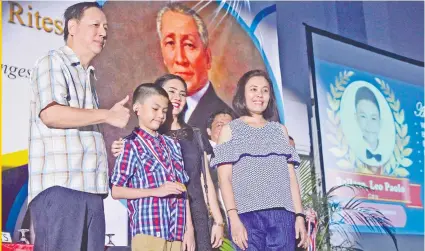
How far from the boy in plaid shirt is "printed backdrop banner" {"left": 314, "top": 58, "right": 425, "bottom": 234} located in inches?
53.5

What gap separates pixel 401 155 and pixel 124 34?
2315 mm

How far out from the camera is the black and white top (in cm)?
377

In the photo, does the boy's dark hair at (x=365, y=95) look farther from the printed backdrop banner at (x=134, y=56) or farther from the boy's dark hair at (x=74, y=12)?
the boy's dark hair at (x=74, y=12)

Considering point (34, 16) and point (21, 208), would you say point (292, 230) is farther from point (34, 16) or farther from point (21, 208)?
point (34, 16)

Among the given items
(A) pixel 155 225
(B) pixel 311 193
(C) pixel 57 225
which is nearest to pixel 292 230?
(B) pixel 311 193

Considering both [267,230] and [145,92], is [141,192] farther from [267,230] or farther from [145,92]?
[267,230]

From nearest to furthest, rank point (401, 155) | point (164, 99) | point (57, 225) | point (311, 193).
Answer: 1. point (57, 225)
2. point (164, 99)
3. point (311, 193)
4. point (401, 155)

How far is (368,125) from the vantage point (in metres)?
4.84

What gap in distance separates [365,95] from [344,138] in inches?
16.3

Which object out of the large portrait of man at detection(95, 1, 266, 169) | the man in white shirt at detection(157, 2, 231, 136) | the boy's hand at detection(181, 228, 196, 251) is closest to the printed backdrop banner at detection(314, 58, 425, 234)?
the large portrait of man at detection(95, 1, 266, 169)

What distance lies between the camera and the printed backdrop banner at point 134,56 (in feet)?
11.3

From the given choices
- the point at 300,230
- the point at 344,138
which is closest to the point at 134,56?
the point at 300,230

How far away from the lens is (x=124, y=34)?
12.7 ft

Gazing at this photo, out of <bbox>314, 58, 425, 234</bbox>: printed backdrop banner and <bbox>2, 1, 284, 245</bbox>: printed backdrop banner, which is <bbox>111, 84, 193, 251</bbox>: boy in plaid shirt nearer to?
<bbox>2, 1, 284, 245</bbox>: printed backdrop banner
